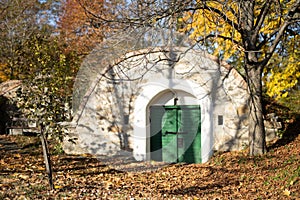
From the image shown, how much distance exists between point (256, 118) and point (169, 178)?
103 inches

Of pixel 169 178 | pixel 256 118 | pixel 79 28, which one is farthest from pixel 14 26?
pixel 256 118

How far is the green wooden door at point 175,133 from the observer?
31.1ft

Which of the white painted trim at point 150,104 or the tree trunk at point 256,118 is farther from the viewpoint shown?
the white painted trim at point 150,104

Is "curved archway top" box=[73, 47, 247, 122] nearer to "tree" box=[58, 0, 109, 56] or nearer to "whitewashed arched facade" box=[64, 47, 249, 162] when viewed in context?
"whitewashed arched facade" box=[64, 47, 249, 162]

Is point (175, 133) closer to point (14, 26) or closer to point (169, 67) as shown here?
point (169, 67)

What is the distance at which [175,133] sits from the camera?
9.71 m

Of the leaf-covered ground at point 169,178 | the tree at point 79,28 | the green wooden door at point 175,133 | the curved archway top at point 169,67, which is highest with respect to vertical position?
the tree at point 79,28

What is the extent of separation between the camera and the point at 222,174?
7.49 m

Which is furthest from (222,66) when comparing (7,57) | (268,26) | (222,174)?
(7,57)

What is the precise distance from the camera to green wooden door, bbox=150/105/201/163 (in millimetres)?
9484

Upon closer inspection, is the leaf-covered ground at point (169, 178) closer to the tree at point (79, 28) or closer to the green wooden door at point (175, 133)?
the green wooden door at point (175, 133)

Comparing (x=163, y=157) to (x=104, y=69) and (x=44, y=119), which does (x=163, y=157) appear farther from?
(x=44, y=119)

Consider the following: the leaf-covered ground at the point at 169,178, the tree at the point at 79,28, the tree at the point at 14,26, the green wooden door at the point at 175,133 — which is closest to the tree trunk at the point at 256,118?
the leaf-covered ground at the point at 169,178

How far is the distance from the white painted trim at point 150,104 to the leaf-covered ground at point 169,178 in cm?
61
